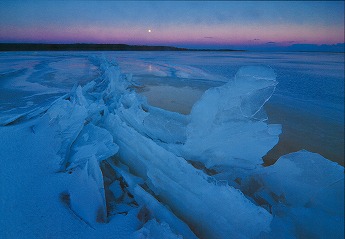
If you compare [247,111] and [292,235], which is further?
[247,111]

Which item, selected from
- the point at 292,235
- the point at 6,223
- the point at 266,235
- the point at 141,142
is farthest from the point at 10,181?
the point at 292,235

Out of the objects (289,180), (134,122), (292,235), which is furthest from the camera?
(134,122)

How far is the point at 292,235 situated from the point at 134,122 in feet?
5.32

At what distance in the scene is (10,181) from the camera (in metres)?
1.25

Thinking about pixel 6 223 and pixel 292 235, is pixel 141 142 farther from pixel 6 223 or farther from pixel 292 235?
pixel 292 235

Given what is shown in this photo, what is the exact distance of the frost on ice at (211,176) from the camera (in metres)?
1.05

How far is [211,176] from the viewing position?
132 cm

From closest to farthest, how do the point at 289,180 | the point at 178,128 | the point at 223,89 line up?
the point at 289,180
the point at 223,89
the point at 178,128

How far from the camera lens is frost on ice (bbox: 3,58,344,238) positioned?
3.43 ft

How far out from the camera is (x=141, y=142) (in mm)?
1706

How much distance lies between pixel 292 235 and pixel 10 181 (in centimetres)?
148

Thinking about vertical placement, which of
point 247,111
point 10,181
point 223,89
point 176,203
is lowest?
point 176,203

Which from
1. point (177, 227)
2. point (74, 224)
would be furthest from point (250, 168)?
point (74, 224)

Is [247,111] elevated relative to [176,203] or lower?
elevated
